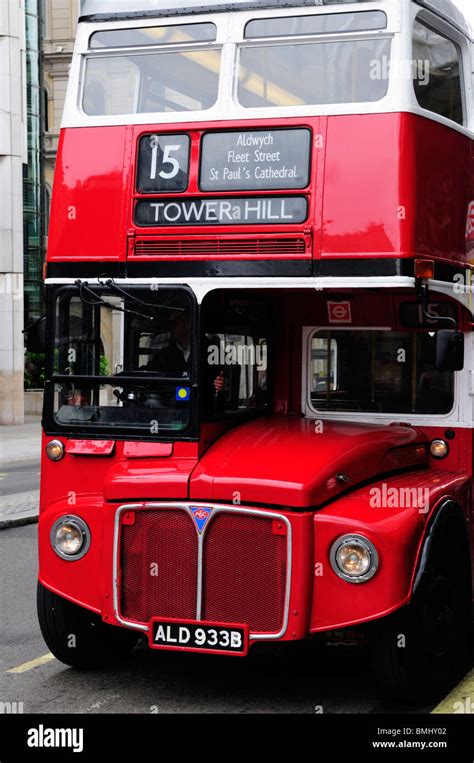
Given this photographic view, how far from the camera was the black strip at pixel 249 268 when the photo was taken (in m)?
6.50

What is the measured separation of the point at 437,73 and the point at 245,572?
333cm

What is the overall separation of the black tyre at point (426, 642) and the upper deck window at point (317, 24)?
3.17 meters

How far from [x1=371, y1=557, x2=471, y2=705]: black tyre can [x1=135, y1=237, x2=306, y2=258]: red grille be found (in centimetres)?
199

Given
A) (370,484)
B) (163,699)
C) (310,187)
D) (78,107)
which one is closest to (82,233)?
(78,107)

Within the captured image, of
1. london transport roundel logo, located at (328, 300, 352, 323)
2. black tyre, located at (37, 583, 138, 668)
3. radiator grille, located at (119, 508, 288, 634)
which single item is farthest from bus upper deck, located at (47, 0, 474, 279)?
black tyre, located at (37, 583, 138, 668)

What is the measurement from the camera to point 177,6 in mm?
7223

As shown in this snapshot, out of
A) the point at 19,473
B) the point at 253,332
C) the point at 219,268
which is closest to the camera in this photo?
the point at 219,268

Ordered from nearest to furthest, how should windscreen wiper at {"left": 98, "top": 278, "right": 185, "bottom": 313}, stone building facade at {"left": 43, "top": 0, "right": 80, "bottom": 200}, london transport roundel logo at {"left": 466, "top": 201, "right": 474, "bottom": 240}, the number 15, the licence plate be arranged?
the licence plate < windscreen wiper at {"left": 98, "top": 278, "right": 185, "bottom": 313} < the number 15 < london transport roundel logo at {"left": 466, "top": 201, "right": 474, "bottom": 240} < stone building facade at {"left": 43, "top": 0, "right": 80, "bottom": 200}

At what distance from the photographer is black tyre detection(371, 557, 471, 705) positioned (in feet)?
20.1

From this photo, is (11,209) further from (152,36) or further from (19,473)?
(152,36)

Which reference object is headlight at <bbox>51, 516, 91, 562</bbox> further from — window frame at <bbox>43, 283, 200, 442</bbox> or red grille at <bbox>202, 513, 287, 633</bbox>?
red grille at <bbox>202, 513, 287, 633</bbox>

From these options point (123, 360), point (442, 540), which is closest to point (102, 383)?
point (123, 360)
